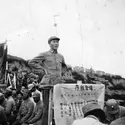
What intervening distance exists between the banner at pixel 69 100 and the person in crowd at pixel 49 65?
1.23 ft

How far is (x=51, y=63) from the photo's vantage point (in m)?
5.60

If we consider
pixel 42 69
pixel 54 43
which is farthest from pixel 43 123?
pixel 54 43

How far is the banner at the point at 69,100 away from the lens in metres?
5.00

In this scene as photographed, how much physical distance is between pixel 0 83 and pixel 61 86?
31.8 ft

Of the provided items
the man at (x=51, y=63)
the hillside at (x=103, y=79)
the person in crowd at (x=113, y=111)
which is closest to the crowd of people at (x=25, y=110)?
the man at (x=51, y=63)

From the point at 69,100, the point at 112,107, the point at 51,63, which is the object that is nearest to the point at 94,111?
the point at 69,100

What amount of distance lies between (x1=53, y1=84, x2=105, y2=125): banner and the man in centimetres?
41

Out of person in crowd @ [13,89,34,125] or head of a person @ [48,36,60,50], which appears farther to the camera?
person in crowd @ [13,89,34,125]

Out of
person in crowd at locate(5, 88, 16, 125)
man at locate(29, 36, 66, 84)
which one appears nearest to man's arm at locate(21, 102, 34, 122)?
person in crowd at locate(5, 88, 16, 125)

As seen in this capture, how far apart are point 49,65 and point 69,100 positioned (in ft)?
2.82

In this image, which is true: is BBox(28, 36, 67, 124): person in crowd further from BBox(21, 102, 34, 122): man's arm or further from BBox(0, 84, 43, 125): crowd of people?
BBox(21, 102, 34, 122): man's arm

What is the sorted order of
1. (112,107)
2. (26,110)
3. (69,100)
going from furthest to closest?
(26,110) < (112,107) < (69,100)

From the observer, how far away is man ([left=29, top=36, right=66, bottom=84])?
214 inches

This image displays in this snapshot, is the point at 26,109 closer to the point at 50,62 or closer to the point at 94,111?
the point at 50,62
